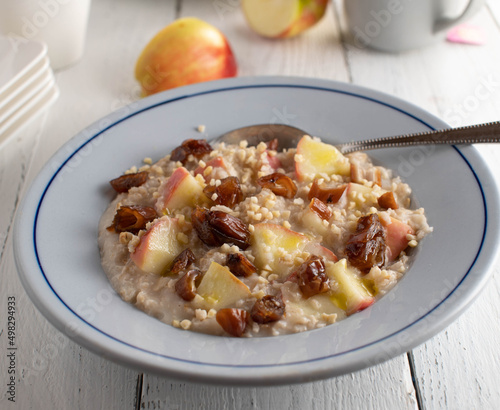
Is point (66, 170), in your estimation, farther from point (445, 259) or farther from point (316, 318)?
point (445, 259)

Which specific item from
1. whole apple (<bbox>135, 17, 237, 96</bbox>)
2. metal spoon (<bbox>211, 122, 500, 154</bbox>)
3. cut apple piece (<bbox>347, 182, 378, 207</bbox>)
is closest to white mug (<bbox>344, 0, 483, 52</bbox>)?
whole apple (<bbox>135, 17, 237, 96</bbox>)

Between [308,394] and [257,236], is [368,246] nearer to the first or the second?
[257,236]

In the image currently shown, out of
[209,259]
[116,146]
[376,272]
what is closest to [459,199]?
[376,272]

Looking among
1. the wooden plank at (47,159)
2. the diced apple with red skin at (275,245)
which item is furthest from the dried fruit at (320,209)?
the wooden plank at (47,159)

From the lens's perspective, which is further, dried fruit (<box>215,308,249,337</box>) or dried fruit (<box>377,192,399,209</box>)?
dried fruit (<box>377,192,399,209</box>)

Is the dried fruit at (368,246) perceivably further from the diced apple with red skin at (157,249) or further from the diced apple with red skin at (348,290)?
the diced apple with red skin at (157,249)

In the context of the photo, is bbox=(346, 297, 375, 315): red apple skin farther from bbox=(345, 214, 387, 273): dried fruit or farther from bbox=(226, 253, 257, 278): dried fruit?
bbox=(226, 253, 257, 278): dried fruit
